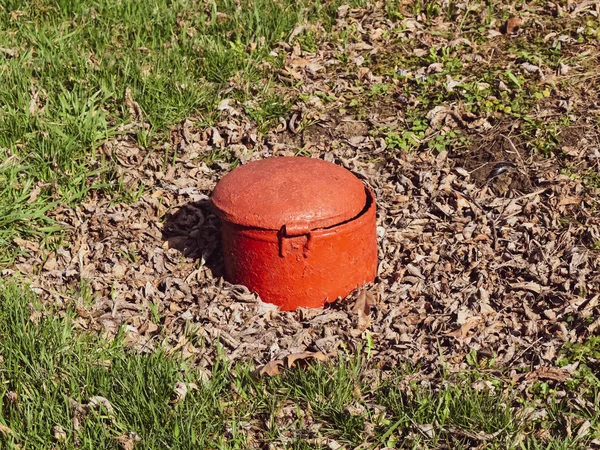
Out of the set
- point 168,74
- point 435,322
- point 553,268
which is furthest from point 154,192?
point 553,268

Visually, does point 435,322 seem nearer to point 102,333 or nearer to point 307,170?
point 307,170

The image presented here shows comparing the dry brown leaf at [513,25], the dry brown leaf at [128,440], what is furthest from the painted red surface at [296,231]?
the dry brown leaf at [513,25]

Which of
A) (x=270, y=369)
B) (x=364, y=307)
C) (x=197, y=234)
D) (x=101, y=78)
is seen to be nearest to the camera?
(x=270, y=369)

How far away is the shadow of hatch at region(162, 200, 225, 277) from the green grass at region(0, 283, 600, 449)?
1042 mm

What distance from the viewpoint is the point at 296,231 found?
405cm

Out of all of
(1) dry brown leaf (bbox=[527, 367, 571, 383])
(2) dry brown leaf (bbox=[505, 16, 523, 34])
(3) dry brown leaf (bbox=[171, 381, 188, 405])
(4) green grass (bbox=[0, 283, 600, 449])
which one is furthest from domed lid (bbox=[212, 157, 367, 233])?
(2) dry brown leaf (bbox=[505, 16, 523, 34])

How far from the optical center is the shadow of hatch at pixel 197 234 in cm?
479

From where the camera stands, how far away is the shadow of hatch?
15.7ft

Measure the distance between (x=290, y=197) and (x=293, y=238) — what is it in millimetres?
203

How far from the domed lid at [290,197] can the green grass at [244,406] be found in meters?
0.72

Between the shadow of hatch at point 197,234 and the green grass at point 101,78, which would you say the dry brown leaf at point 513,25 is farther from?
the shadow of hatch at point 197,234

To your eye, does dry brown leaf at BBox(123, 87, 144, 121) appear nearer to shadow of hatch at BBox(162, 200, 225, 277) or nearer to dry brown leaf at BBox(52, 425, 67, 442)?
shadow of hatch at BBox(162, 200, 225, 277)

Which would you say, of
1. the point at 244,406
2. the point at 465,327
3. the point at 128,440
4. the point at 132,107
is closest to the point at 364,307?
the point at 465,327

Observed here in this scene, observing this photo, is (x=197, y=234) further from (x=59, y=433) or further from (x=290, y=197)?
(x=59, y=433)
